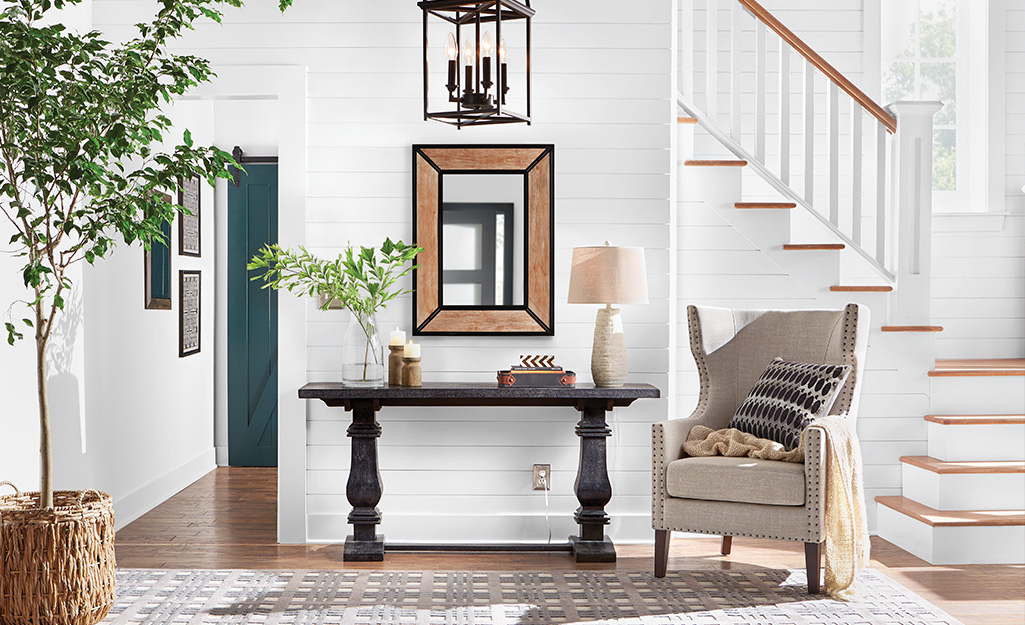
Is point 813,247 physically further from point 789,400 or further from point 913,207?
point 789,400

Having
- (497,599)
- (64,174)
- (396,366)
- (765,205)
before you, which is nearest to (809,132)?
(765,205)

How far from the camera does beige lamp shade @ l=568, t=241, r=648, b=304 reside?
3.80 meters

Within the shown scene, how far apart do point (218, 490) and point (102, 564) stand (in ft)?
8.40

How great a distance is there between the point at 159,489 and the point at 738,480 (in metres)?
3.35

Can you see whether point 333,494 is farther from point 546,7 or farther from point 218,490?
point 546,7

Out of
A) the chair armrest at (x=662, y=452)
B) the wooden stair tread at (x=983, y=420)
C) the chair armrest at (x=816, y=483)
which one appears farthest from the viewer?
the wooden stair tread at (x=983, y=420)

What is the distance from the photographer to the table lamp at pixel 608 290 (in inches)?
150

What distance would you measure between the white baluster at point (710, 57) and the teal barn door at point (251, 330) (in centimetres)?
310

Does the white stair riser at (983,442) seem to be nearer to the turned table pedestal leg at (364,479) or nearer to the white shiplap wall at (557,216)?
the white shiplap wall at (557,216)

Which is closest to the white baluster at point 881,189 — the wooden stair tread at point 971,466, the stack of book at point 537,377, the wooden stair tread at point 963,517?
the wooden stair tread at point 971,466

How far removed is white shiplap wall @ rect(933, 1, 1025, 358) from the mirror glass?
281cm

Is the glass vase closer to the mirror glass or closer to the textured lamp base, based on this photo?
the mirror glass

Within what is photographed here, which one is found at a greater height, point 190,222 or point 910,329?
point 190,222

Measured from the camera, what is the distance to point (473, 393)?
3.75 metres
